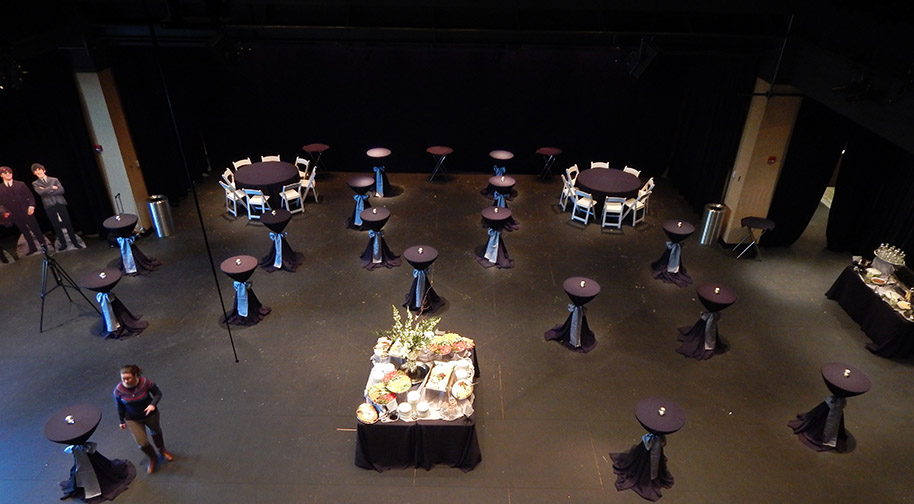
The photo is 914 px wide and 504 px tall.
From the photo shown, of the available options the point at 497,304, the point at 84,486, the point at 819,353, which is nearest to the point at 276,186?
the point at 497,304

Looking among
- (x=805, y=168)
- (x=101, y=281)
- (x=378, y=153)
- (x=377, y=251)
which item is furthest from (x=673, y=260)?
(x=101, y=281)

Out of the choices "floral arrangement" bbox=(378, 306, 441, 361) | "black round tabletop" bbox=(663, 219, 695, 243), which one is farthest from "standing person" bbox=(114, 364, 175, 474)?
"black round tabletop" bbox=(663, 219, 695, 243)

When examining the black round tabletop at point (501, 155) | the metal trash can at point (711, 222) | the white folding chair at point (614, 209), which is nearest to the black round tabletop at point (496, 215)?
the white folding chair at point (614, 209)

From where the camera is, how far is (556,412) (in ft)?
21.6

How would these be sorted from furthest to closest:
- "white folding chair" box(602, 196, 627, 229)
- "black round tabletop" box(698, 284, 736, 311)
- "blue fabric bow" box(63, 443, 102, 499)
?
"white folding chair" box(602, 196, 627, 229) < "black round tabletop" box(698, 284, 736, 311) < "blue fabric bow" box(63, 443, 102, 499)

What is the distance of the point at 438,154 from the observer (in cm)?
1249

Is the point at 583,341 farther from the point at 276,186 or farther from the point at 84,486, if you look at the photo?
the point at 276,186

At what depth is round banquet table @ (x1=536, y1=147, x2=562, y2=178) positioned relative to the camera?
12312 millimetres

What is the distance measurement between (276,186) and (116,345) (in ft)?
13.8

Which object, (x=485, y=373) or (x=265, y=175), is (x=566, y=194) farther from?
(x=265, y=175)

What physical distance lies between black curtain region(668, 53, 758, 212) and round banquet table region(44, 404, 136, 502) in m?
9.52

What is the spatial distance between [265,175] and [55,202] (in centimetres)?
338

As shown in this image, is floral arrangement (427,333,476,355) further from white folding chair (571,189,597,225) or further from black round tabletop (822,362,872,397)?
white folding chair (571,189,597,225)

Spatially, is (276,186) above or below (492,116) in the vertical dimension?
below
